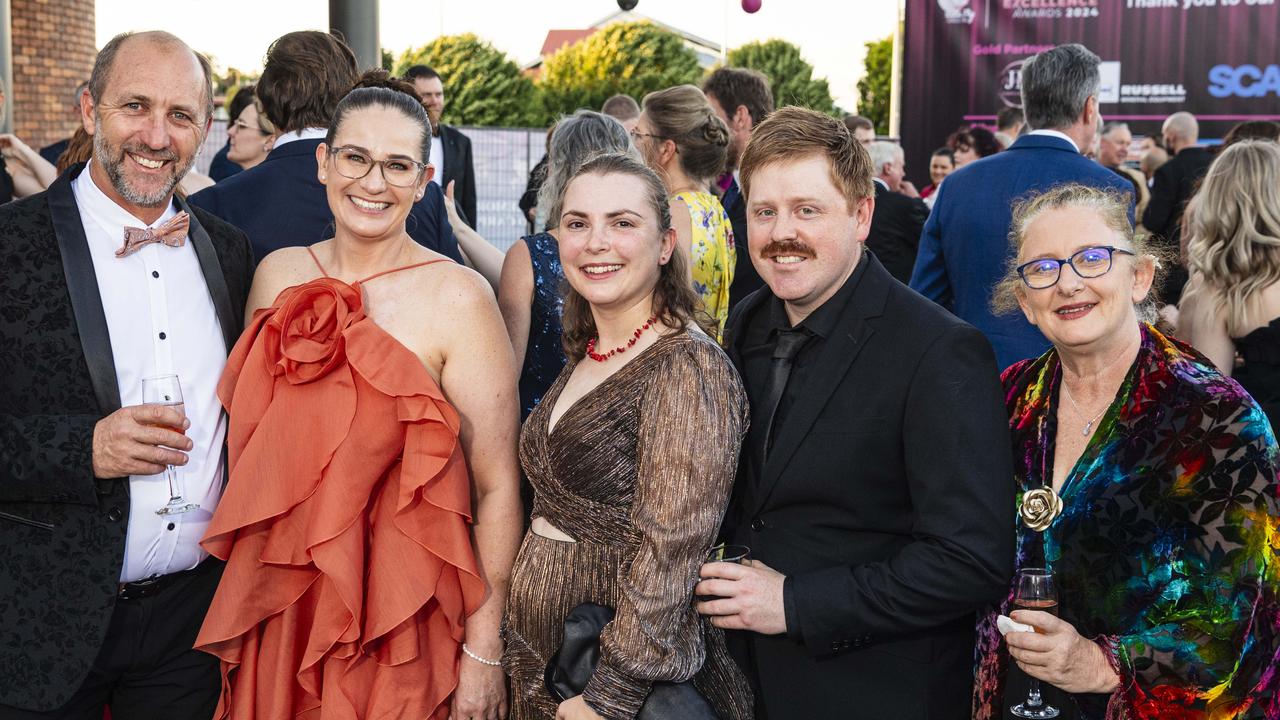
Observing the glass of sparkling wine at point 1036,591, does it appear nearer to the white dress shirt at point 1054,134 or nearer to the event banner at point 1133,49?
the white dress shirt at point 1054,134

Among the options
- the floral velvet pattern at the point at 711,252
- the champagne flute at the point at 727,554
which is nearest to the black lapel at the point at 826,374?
the champagne flute at the point at 727,554

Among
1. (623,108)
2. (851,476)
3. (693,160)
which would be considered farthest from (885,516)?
(623,108)

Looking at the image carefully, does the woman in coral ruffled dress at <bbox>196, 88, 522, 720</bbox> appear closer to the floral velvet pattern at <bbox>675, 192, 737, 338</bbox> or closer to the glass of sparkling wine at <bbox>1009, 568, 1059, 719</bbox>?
the glass of sparkling wine at <bbox>1009, 568, 1059, 719</bbox>

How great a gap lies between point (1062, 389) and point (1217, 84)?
35.9ft

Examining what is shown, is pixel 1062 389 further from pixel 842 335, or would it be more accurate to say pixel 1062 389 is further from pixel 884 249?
pixel 884 249

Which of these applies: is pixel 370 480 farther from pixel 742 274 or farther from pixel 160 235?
pixel 742 274

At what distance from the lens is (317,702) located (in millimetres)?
2578

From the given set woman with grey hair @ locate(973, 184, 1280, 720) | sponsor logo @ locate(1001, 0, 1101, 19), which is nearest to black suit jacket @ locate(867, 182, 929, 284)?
woman with grey hair @ locate(973, 184, 1280, 720)

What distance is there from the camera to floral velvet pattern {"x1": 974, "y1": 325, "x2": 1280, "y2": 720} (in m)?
2.12

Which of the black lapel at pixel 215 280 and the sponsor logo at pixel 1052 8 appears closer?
the black lapel at pixel 215 280

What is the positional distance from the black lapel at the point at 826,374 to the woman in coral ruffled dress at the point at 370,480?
26.1 inches

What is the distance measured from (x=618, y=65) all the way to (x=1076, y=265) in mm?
34232

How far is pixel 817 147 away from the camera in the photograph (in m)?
2.37

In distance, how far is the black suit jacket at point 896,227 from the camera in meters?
6.80
